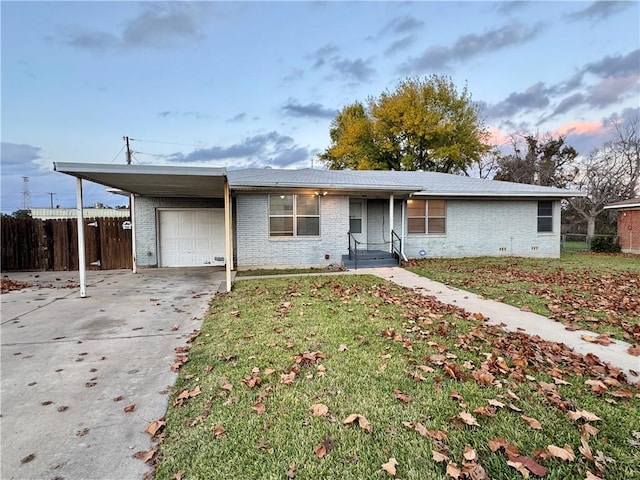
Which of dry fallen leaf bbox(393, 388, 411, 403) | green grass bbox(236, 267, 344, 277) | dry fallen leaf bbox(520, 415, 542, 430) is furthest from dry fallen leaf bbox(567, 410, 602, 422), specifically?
green grass bbox(236, 267, 344, 277)

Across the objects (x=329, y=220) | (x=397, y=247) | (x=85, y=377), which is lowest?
(x=85, y=377)

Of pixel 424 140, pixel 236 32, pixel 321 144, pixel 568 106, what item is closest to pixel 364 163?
pixel 424 140

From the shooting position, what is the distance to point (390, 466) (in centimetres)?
211

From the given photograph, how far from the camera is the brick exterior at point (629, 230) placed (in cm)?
1866

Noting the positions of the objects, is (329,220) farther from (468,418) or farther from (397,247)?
(468,418)

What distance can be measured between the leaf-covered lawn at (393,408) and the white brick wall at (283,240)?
6.88m

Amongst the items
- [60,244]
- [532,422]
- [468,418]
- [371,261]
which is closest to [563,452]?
[532,422]

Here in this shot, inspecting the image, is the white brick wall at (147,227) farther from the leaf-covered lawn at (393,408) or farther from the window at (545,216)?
the window at (545,216)

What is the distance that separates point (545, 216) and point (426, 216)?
590cm

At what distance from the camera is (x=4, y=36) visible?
30.9ft

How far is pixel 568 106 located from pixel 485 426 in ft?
90.2

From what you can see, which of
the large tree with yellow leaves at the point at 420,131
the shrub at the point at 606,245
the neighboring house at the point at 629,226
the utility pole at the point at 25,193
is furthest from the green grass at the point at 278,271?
the utility pole at the point at 25,193

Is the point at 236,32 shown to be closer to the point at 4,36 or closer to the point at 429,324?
the point at 4,36

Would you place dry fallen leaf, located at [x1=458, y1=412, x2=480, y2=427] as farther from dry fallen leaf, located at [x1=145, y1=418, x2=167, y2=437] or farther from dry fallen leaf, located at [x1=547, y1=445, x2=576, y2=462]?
dry fallen leaf, located at [x1=145, y1=418, x2=167, y2=437]
